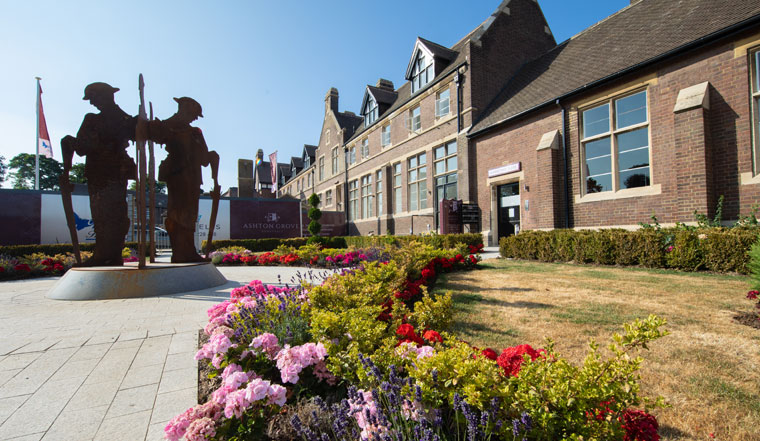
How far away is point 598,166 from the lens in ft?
39.8

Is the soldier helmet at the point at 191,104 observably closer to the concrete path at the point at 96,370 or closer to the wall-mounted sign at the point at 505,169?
the concrete path at the point at 96,370

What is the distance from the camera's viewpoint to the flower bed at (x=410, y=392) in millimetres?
1403

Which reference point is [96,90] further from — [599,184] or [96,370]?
[599,184]

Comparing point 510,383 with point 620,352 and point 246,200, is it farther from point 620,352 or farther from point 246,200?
point 246,200

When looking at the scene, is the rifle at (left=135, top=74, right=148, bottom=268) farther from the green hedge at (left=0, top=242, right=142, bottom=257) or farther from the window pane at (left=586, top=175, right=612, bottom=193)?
the window pane at (left=586, top=175, right=612, bottom=193)

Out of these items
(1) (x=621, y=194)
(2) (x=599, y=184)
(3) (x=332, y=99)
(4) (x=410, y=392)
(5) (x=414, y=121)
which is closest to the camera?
(4) (x=410, y=392)

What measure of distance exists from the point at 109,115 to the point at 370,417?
863 cm

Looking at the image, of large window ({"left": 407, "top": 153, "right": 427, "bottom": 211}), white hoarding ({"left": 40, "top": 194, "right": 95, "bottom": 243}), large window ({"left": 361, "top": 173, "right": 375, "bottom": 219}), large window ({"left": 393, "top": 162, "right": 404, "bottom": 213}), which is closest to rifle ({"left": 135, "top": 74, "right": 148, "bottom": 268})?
white hoarding ({"left": 40, "top": 194, "right": 95, "bottom": 243})

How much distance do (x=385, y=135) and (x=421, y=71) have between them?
5.89 m

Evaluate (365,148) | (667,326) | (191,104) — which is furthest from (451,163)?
(667,326)

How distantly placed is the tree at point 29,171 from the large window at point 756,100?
72.9m

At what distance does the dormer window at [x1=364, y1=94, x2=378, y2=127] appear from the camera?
27.9 m

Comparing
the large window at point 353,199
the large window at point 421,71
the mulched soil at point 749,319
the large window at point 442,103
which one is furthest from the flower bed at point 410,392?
the large window at point 353,199

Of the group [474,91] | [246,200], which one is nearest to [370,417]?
[474,91]
